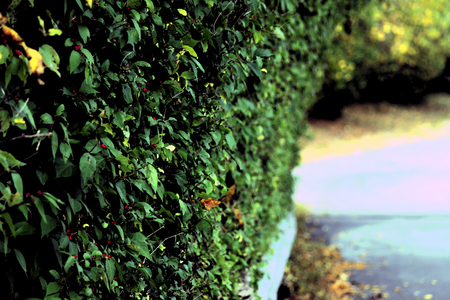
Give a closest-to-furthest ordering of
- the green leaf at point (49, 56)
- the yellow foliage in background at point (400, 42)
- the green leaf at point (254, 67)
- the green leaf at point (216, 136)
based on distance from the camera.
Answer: the green leaf at point (49, 56), the green leaf at point (216, 136), the green leaf at point (254, 67), the yellow foliage in background at point (400, 42)

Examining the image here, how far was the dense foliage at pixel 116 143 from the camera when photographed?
174 cm

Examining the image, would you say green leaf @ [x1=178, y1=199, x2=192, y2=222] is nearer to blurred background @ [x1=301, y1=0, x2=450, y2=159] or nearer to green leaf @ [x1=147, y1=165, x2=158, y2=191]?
green leaf @ [x1=147, y1=165, x2=158, y2=191]

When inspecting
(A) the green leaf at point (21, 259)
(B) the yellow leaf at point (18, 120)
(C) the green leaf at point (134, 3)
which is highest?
(C) the green leaf at point (134, 3)

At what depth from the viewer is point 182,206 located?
2.40 m

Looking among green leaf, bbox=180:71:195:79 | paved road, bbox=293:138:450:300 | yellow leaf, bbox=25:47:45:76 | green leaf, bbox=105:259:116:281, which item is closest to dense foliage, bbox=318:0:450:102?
paved road, bbox=293:138:450:300

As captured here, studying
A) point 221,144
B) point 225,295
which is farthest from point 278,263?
point 221,144

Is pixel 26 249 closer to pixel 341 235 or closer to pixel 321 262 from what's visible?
pixel 321 262

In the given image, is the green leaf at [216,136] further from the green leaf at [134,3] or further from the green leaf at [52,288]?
the green leaf at [52,288]

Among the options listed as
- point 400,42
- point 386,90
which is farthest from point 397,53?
point 386,90

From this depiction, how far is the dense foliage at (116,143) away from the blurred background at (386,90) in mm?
15565

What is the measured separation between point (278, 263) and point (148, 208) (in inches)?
125

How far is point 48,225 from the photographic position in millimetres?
1779

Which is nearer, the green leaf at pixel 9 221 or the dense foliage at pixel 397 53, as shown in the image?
the green leaf at pixel 9 221

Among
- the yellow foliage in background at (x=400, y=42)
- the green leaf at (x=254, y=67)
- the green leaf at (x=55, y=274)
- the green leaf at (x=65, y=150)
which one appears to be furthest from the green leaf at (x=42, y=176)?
the yellow foliage in background at (x=400, y=42)
